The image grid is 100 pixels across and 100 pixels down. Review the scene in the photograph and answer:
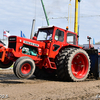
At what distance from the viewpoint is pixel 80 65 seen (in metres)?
8.34

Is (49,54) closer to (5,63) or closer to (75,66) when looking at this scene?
(75,66)

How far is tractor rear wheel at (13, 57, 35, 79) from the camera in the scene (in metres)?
6.13

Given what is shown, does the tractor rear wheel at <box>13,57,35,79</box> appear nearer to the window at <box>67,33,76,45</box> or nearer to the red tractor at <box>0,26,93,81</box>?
the red tractor at <box>0,26,93,81</box>

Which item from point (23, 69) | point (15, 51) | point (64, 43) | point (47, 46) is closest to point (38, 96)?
point (23, 69)

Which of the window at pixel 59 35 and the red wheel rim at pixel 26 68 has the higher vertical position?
the window at pixel 59 35

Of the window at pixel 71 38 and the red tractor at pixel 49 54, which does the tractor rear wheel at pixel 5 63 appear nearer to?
the red tractor at pixel 49 54

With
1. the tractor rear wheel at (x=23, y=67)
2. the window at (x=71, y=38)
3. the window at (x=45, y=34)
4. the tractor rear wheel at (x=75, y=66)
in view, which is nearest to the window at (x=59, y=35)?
the window at (x=45, y=34)

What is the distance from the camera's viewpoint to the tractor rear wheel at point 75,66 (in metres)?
7.30

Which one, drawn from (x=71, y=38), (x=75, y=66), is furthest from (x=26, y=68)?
(x=71, y=38)

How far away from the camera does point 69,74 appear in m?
7.27

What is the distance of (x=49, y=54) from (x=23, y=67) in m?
1.55

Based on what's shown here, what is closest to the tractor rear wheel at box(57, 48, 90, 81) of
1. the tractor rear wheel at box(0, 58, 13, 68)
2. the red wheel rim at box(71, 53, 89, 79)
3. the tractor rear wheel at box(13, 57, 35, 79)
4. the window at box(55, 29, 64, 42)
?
the red wheel rim at box(71, 53, 89, 79)

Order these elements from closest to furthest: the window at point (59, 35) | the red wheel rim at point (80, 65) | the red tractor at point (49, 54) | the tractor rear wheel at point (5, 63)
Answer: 1. the red tractor at point (49, 54)
2. the tractor rear wheel at point (5, 63)
3. the window at point (59, 35)
4. the red wheel rim at point (80, 65)

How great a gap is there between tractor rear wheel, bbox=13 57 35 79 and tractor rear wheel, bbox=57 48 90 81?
1418mm
